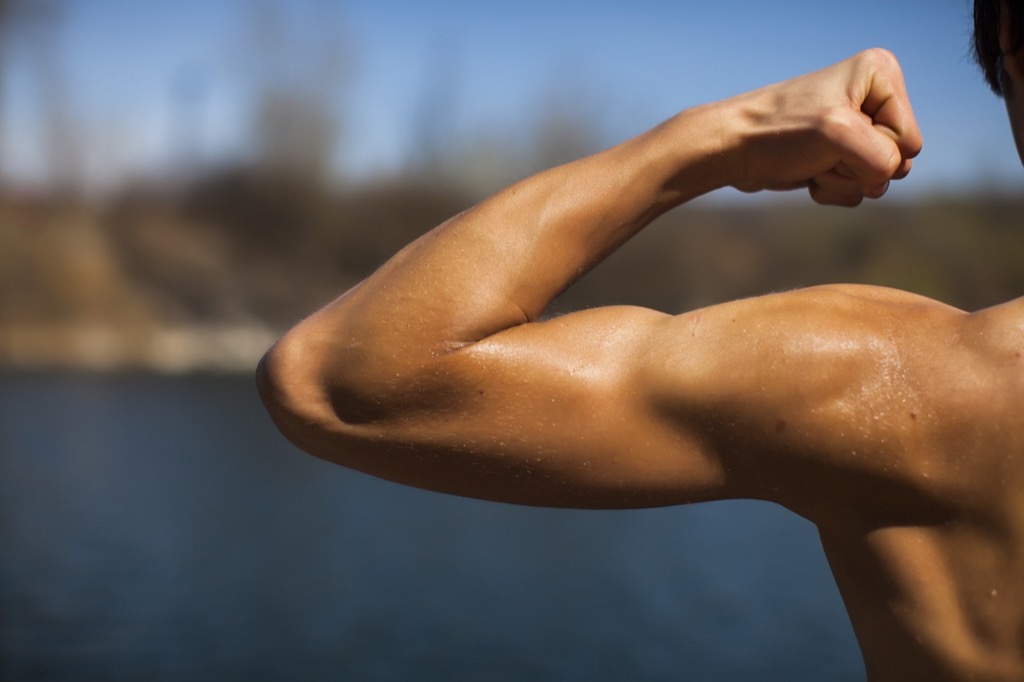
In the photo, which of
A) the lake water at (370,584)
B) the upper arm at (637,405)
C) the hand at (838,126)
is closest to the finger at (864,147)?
the hand at (838,126)

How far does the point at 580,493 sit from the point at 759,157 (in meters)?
0.33

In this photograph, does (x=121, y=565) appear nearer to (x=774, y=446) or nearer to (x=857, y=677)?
(x=857, y=677)

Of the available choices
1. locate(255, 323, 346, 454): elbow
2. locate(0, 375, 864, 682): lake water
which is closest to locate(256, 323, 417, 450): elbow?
locate(255, 323, 346, 454): elbow

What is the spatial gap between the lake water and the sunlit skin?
7145 millimetres

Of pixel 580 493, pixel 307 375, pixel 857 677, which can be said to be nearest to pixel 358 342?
pixel 307 375

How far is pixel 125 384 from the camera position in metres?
23.2

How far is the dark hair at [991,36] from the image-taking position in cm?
93

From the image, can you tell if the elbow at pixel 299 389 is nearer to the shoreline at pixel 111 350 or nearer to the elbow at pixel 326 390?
the elbow at pixel 326 390

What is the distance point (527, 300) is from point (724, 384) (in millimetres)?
176

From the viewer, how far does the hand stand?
938 millimetres

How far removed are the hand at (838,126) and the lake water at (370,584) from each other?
7.20 meters

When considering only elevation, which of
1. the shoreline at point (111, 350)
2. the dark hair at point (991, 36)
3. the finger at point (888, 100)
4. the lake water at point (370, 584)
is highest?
the dark hair at point (991, 36)

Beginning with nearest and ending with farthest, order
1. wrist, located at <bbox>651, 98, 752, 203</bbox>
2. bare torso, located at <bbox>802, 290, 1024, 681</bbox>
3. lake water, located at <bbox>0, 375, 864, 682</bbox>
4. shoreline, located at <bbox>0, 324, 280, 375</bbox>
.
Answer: bare torso, located at <bbox>802, 290, 1024, 681</bbox> < wrist, located at <bbox>651, 98, 752, 203</bbox> < lake water, located at <bbox>0, 375, 864, 682</bbox> < shoreline, located at <bbox>0, 324, 280, 375</bbox>

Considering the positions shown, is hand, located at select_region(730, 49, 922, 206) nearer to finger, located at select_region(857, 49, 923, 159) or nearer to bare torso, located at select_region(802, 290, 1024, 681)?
finger, located at select_region(857, 49, 923, 159)
